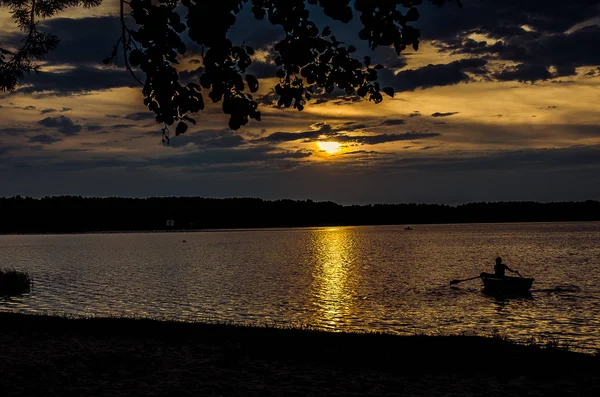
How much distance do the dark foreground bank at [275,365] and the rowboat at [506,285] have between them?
1141 inches

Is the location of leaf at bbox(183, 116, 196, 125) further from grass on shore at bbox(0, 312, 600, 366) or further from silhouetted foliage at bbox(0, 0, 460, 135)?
grass on shore at bbox(0, 312, 600, 366)

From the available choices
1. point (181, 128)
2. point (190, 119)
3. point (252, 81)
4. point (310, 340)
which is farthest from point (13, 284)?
point (252, 81)

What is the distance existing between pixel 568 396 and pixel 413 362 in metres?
3.63

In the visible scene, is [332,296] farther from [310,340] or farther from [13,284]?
[310,340]

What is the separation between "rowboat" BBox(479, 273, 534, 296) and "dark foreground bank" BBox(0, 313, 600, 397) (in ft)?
95.1

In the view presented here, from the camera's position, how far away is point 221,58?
23.5 feet

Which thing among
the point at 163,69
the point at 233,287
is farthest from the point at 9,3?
the point at 233,287

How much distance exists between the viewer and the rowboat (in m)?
43.9

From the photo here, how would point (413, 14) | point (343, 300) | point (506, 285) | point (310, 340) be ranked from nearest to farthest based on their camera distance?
Answer: point (413, 14) < point (310, 340) < point (506, 285) < point (343, 300)

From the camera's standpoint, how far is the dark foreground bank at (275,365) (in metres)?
12.1

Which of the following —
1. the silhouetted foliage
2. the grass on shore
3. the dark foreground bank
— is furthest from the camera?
the grass on shore

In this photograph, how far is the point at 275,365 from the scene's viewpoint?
46.5ft

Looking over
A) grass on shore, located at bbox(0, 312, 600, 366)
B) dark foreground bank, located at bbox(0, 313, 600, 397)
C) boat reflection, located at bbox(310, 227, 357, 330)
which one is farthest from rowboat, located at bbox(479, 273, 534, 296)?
dark foreground bank, located at bbox(0, 313, 600, 397)

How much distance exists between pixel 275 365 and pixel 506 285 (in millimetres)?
33550
